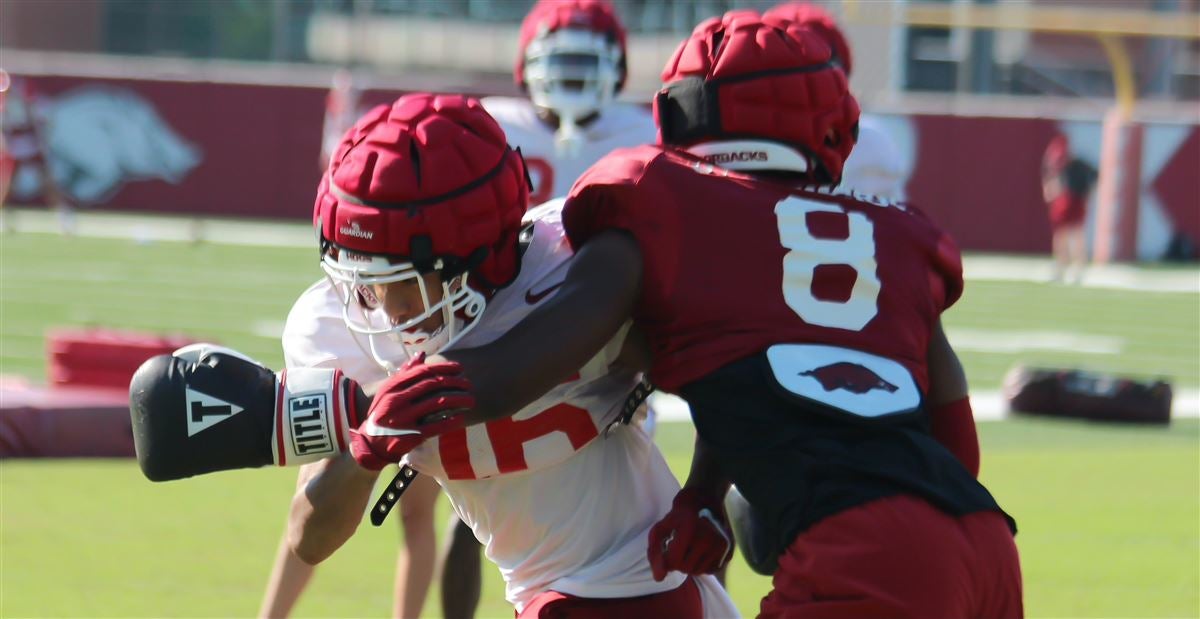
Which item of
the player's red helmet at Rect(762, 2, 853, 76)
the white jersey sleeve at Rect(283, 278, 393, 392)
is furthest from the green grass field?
the white jersey sleeve at Rect(283, 278, 393, 392)

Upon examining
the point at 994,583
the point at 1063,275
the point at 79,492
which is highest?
the point at 994,583

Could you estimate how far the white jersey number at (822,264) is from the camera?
2.64 meters

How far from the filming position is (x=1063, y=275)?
18234 millimetres

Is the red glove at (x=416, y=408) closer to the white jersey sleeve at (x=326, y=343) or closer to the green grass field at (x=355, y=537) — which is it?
the white jersey sleeve at (x=326, y=343)

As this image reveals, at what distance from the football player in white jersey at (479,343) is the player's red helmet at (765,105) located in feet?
1.01

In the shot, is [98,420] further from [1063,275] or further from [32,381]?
[1063,275]

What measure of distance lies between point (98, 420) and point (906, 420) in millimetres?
5055

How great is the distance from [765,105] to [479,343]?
2.00 feet

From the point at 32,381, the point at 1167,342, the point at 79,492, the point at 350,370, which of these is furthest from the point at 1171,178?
the point at 350,370

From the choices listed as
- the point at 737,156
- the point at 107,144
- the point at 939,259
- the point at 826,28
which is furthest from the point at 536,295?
the point at 107,144

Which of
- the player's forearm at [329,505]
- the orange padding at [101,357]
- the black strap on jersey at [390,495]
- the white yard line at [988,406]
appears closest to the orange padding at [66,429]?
the orange padding at [101,357]

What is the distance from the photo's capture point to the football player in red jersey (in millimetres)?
2500

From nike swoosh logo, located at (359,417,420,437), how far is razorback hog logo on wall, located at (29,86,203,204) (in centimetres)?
2042

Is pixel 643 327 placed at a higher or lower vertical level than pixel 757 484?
higher
